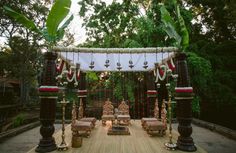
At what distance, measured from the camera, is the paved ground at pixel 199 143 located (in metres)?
7.26

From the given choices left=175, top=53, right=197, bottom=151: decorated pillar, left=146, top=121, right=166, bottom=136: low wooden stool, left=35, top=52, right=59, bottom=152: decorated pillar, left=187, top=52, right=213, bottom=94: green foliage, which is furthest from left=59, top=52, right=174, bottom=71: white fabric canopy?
left=187, top=52, right=213, bottom=94: green foliage

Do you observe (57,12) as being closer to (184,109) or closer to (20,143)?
(184,109)

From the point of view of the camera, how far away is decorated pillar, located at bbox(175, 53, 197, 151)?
549 centimetres

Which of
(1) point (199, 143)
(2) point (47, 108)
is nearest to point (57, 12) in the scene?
(2) point (47, 108)

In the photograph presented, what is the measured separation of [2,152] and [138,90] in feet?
28.1

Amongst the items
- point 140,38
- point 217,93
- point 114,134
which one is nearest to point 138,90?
point 140,38

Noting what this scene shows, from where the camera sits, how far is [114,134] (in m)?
7.47

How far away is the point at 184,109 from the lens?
221 inches

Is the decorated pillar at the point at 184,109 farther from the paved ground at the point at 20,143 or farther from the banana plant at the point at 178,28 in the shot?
the paved ground at the point at 20,143

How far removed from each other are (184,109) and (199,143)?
10.5 ft

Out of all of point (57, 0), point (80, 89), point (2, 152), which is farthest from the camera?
point (80, 89)

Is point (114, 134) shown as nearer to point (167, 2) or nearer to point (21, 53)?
point (167, 2)

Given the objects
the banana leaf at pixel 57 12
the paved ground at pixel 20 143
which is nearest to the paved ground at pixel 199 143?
the paved ground at pixel 20 143

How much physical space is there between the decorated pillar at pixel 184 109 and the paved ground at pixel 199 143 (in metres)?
2.12
